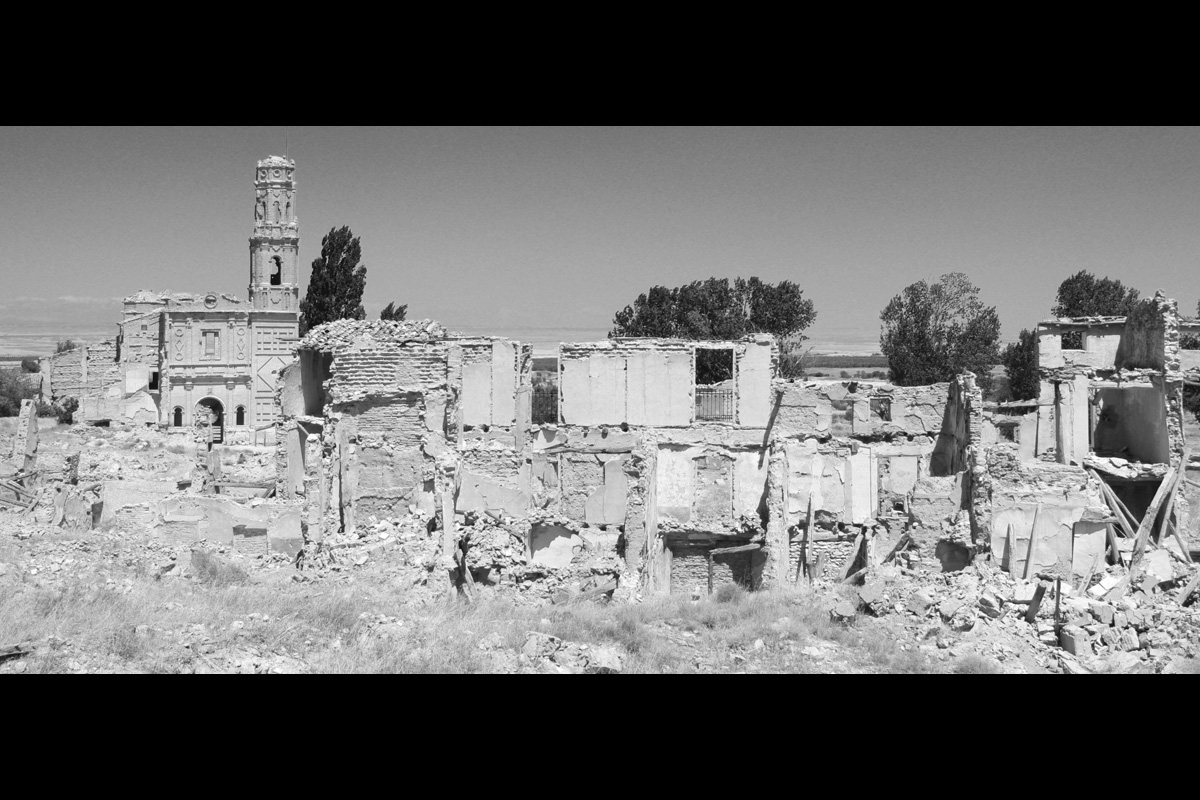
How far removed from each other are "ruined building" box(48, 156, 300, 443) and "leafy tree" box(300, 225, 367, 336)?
108 cm

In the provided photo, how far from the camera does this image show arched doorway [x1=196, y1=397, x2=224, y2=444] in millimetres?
47403

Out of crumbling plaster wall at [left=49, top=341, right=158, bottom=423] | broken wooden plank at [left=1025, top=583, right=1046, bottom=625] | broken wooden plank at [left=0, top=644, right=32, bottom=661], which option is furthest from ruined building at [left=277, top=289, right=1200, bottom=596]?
crumbling plaster wall at [left=49, top=341, right=158, bottom=423]

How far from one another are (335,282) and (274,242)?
12.1 feet

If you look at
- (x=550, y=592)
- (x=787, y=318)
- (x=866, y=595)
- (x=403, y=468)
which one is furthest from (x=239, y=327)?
(x=866, y=595)

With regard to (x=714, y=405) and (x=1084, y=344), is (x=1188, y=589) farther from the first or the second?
(x=714, y=405)

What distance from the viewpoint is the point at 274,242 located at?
160ft

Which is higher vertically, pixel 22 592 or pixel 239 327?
pixel 239 327

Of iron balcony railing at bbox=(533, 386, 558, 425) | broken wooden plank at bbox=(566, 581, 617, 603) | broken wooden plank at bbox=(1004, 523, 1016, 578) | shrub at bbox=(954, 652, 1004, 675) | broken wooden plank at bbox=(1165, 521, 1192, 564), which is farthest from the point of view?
iron balcony railing at bbox=(533, 386, 558, 425)

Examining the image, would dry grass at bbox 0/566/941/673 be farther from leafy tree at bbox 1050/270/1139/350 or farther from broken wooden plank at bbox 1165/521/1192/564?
leafy tree at bbox 1050/270/1139/350

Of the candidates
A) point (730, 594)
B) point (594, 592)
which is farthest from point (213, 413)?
point (730, 594)

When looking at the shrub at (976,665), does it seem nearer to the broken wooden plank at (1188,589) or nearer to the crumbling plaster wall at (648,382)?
the broken wooden plank at (1188,589)

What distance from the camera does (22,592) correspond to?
1253cm
